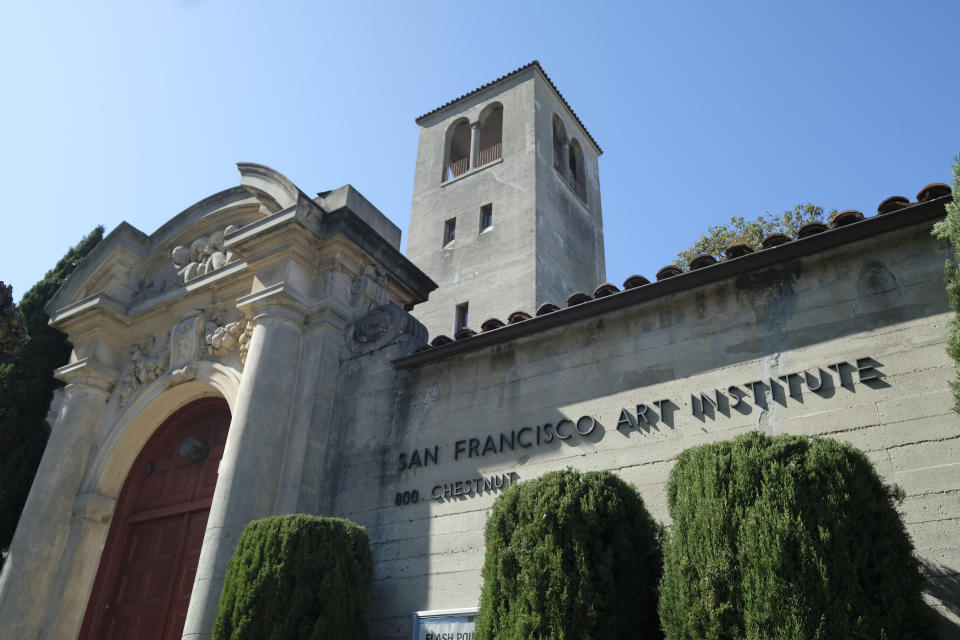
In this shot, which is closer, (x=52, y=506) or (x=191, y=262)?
(x=52, y=506)

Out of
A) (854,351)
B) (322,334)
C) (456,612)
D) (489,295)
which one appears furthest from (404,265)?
(489,295)

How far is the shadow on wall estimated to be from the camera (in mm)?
4633

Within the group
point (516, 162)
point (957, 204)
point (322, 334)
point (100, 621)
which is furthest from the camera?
point (516, 162)

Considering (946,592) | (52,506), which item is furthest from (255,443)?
(946,592)

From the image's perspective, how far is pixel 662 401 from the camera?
6512mm

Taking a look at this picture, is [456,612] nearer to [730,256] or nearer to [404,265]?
[730,256]

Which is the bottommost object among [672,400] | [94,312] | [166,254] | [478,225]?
[672,400]

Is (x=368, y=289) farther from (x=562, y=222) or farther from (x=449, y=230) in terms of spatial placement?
(x=562, y=222)

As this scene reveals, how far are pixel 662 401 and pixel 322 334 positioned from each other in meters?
4.28

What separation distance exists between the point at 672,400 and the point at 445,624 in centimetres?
277

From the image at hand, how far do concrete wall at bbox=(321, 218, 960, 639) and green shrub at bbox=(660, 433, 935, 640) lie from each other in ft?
2.70

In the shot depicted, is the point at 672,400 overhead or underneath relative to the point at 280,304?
underneath

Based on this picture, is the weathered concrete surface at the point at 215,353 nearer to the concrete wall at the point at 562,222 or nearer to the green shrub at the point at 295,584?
the green shrub at the point at 295,584

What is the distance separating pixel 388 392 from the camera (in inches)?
331
